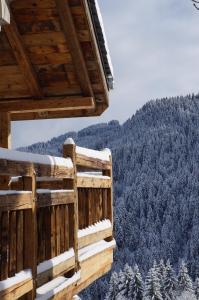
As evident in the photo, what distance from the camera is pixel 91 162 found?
8547mm

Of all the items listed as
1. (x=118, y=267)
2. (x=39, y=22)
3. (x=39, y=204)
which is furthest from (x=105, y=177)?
(x=118, y=267)

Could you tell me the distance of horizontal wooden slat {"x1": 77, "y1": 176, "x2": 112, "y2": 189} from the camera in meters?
7.84

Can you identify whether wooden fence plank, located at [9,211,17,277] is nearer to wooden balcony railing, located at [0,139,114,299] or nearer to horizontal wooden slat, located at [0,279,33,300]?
wooden balcony railing, located at [0,139,114,299]

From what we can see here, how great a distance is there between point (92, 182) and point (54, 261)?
7.37 ft

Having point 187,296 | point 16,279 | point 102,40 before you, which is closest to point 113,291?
point 187,296

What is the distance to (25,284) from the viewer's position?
17.3ft

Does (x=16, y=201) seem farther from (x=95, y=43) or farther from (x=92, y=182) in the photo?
(x=95, y=43)

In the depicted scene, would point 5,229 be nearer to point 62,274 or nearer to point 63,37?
point 62,274

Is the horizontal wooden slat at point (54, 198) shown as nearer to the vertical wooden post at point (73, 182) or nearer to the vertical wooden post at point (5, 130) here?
the vertical wooden post at point (73, 182)

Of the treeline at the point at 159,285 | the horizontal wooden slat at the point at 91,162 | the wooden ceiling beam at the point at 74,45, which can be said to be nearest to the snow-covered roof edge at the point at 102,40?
the wooden ceiling beam at the point at 74,45

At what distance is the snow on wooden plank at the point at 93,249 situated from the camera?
8.04 meters

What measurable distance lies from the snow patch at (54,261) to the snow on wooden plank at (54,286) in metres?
0.22

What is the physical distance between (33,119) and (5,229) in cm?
609

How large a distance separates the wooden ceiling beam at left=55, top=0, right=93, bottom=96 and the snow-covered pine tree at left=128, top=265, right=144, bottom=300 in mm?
93793
